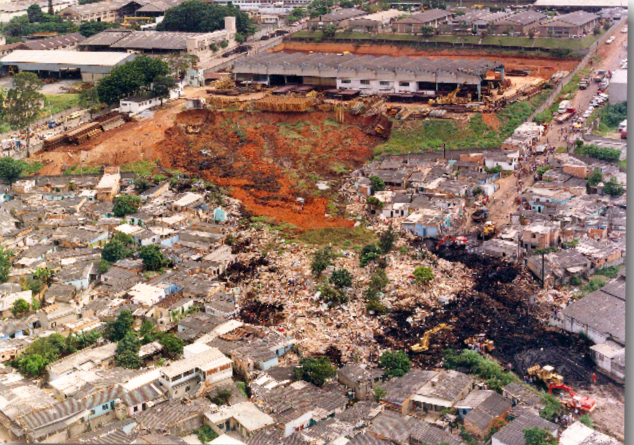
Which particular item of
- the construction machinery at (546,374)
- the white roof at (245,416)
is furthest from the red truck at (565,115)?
the white roof at (245,416)

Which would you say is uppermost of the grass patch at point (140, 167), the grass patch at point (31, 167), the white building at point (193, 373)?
the grass patch at point (31, 167)

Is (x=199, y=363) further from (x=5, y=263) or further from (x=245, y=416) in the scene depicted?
(x=5, y=263)

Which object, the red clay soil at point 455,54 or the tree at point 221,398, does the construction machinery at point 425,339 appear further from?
the red clay soil at point 455,54

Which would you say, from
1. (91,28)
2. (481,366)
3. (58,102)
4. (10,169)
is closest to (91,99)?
(58,102)

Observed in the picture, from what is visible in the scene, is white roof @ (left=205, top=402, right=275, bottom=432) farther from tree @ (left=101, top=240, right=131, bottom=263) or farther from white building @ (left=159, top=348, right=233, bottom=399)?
tree @ (left=101, top=240, right=131, bottom=263)

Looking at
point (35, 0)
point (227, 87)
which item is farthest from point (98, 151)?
point (35, 0)

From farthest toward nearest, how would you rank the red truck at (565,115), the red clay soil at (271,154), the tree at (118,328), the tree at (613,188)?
the red truck at (565,115)
the red clay soil at (271,154)
the tree at (613,188)
the tree at (118,328)
